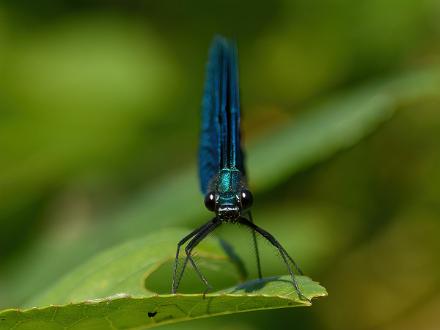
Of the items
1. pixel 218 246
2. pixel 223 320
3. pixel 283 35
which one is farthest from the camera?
pixel 283 35

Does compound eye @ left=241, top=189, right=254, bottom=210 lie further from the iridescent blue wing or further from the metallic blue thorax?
the iridescent blue wing

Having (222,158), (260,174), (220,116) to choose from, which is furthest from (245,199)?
(260,174)

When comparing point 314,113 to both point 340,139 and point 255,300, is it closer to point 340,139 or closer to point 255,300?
point 340,139

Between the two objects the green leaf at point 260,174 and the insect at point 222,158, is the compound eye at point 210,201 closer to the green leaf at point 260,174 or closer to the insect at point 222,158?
the insect at point 222,158

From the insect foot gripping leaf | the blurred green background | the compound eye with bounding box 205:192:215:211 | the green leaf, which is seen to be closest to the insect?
the compound eye with bounding box 205:192:215:211

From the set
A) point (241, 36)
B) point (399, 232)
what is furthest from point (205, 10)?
point (399, 232)
